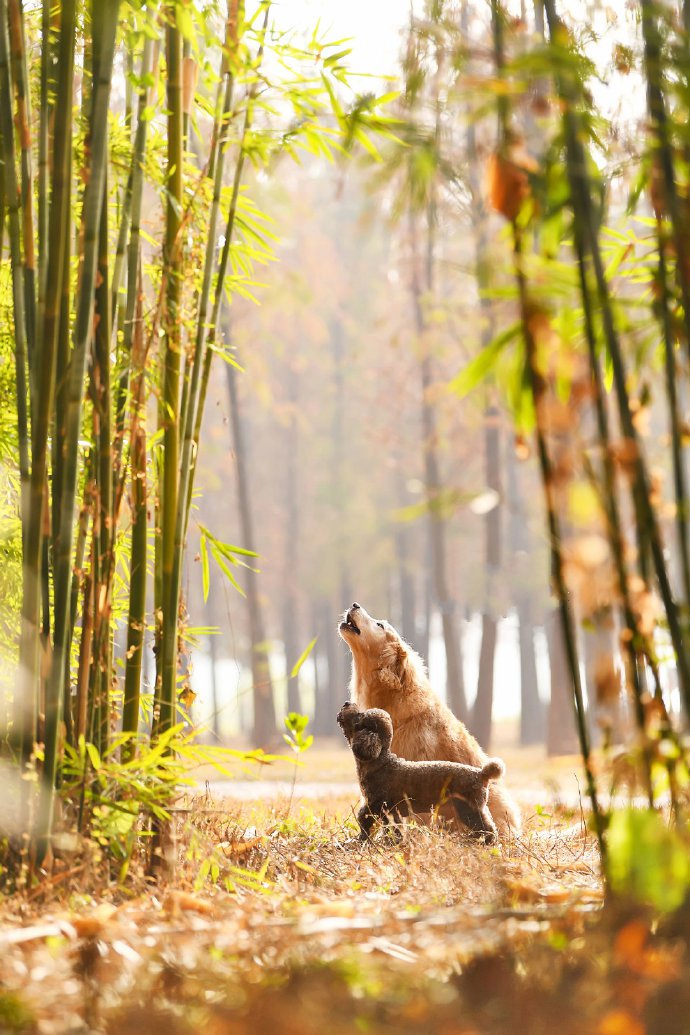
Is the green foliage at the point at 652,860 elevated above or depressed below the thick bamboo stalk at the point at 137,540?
below

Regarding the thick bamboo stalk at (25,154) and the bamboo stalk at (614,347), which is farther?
the thick bamboo stalk at (25,154)

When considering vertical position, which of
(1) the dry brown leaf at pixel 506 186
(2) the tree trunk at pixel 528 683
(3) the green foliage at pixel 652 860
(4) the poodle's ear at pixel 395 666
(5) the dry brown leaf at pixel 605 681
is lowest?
(2) the tree trunk at pixel 528 683

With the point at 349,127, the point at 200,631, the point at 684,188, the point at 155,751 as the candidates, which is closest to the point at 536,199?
the point at 684,188

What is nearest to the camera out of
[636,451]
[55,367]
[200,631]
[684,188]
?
[636,451]

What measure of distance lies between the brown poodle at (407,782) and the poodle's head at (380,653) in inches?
27.5

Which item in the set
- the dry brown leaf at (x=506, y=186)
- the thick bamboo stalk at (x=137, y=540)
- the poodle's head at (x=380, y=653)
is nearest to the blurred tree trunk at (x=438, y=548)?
the poodle's head at (x=380, y=653)

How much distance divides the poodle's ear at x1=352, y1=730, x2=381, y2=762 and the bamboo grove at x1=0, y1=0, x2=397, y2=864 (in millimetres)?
993

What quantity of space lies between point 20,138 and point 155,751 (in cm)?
167

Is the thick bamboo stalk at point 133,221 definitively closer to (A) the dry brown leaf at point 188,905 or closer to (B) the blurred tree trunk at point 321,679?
(A) the dry brown leaf at point 188,905

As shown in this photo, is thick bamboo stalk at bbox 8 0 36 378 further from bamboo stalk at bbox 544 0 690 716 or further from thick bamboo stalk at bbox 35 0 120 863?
bamboo stalk at bbox 544 0 690 716

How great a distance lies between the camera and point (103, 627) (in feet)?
9.43

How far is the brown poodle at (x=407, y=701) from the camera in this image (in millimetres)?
4453

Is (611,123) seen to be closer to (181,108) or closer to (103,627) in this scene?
(181,108)

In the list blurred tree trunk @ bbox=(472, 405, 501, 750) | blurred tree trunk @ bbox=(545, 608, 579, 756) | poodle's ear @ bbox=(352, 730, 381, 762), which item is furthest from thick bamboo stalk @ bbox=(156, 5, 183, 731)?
blurred tree trunk @ bbox=(545, 608, 579, 756)
